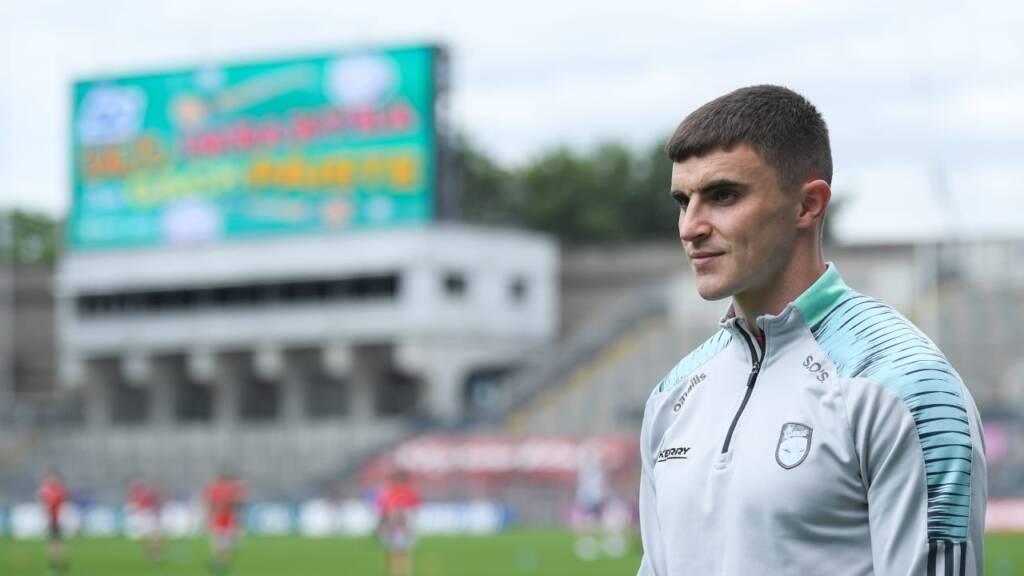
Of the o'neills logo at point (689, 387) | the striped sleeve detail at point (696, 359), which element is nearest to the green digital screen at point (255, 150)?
the striped sleeve detail at point (696, 359)

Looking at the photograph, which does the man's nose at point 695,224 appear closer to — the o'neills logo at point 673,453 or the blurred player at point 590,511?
the o'neills logo at point 673,453

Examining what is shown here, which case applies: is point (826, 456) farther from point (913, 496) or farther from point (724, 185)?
point (724, 185)

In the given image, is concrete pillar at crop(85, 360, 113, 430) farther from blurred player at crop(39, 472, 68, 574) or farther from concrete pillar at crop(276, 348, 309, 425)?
blurred player at crop(39, 472, 68, 574)

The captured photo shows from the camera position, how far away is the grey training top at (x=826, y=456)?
359 cm

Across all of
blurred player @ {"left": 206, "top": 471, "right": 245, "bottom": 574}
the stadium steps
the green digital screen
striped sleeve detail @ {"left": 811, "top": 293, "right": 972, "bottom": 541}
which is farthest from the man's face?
the green digital screen

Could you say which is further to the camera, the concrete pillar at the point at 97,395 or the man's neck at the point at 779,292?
the concrete pillar at the point at 97,395

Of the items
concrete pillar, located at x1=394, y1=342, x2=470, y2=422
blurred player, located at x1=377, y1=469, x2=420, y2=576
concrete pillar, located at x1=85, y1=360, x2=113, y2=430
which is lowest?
concrete pillar, located at x1=85, y1=360, x2=113, y2=430

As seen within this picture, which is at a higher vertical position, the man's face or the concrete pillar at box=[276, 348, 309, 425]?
the man's face

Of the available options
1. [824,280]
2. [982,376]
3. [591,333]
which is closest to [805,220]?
[824,280]

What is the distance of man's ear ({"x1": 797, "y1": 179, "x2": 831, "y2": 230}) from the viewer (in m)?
3.93

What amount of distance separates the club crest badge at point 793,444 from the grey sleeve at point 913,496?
118 mm

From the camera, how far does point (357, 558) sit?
3356cm

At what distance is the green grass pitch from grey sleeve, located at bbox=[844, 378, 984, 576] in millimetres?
19982

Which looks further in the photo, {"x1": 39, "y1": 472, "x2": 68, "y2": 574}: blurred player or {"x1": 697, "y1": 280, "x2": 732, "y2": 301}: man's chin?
{"x1": 39, "y1": 472, "x2": 68, "y2": 574}: blurred player
